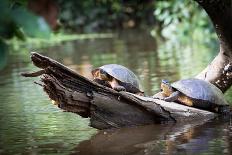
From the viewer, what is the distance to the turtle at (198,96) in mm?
5211

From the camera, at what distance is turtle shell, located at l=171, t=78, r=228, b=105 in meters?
5.20

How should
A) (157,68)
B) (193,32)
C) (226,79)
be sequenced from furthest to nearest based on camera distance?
(193,32)
(157,68)
(226,79)

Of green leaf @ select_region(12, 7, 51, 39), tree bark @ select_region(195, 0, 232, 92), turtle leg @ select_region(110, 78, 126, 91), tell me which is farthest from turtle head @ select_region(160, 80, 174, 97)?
green leaf @ select_region(12, 7, 51, 39)

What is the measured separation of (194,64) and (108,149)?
23.8ft

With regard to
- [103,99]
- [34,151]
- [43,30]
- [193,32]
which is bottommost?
[34,151]

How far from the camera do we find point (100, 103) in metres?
4.76

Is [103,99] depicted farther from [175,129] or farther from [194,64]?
[194,64]

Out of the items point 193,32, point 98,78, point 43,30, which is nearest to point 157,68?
point 98,78

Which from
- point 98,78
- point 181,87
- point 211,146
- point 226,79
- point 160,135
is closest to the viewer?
point 211,146

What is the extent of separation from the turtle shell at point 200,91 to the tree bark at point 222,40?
785 millimetres

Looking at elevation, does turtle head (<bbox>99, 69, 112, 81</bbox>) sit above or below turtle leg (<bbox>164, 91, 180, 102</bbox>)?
above

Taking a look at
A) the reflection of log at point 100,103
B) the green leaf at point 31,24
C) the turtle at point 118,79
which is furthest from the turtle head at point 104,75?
the green leaf at point 31,24

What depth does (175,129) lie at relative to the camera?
4809mm

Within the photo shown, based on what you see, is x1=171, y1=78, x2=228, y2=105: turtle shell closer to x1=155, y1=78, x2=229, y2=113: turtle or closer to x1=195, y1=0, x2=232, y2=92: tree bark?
x1=155, y1=78, x2=229, y2=113: turtle
